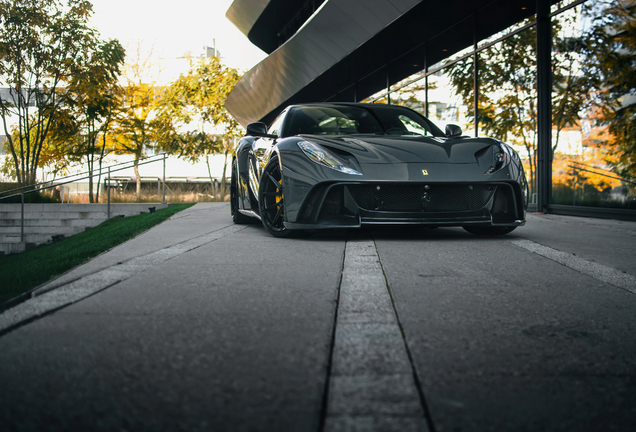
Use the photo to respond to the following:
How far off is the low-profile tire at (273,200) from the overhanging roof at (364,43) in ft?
21.4

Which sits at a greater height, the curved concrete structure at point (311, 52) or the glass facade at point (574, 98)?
the curved concrete structure at point (311, 52)

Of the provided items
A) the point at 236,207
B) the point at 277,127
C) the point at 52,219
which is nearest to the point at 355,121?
the point at 277,127

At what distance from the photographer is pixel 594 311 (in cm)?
247

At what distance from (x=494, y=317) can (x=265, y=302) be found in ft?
3.17

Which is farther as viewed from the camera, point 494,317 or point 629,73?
point 629,73

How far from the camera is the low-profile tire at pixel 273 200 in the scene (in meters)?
5.09

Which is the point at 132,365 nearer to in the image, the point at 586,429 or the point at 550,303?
the point at 586,429

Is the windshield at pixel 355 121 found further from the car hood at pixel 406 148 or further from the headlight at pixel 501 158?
the headlight at pixel 501 158

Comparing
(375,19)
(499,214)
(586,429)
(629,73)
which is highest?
(375,19)

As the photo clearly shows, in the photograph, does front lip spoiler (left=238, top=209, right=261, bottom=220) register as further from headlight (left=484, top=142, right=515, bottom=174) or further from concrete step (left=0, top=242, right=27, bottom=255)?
concrete step (left=0, top=242, right=27, bottom=255)

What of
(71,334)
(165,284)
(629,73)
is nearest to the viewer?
(71,334)

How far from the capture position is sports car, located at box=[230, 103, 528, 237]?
14.9ft

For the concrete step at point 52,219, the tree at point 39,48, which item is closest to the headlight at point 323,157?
the concrete step at point 52,219

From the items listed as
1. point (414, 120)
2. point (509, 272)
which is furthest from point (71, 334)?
point (414, 120)
